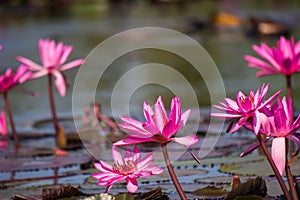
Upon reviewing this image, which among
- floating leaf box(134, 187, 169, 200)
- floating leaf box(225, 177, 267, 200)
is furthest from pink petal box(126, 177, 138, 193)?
floating leaf box(225, 177, 267, 200)

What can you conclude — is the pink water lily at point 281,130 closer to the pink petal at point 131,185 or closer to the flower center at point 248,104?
the flower center at point 248,104

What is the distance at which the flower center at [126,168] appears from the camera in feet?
7.00

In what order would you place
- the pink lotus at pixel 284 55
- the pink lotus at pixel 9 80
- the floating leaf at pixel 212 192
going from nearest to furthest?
the floating leaf at pixel 212 192 < the pink lotus at pixel 284 55 < the pink lotus at pixel 9 80

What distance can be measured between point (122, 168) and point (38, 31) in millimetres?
12962

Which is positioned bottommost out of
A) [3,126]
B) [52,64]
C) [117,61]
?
[3,126]

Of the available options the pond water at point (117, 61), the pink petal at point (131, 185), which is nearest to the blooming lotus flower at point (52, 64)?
the pond water at point (117, 61)

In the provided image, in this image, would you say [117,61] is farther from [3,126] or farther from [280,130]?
[280,130]

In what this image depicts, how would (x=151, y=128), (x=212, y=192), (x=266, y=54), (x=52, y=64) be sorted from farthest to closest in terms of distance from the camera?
1. (x=52, y=64)
2. (x=266, y=54)
3. (x=212, y=192)
4. (x=151, y=128)

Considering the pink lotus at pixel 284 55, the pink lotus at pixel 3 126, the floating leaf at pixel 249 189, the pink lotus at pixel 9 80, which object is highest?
the pink lotus at pixel 9 80

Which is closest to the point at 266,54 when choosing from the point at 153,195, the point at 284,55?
the point at 284,55

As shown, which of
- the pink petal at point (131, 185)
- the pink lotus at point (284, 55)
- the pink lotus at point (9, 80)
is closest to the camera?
the pink petal at point (131, 185)

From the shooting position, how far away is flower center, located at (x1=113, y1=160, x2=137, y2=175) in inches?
84.0

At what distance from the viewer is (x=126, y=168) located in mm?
2141

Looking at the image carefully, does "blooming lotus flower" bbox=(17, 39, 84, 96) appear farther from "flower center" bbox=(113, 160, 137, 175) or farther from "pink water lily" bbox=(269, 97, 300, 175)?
"pink water lily" bbox=(269, 97, 300, 175)
